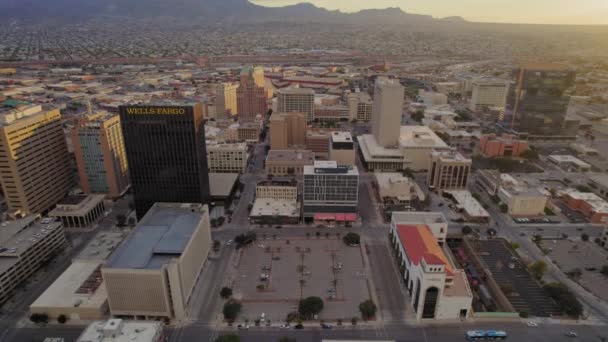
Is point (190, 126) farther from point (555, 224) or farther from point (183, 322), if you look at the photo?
point (555, 224)

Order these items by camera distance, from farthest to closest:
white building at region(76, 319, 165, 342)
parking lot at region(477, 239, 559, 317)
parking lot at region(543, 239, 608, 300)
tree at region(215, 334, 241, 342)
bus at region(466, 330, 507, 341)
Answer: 1. parking lot at region(543, 239, 608, 300)
2. parking lot at region(477, 239, 559, 317)
3. bus at region(466, 330, 507, 341)
4. tree at region(215, 334, 241, 342)
5. white building at region(76, 319, 165, 342)

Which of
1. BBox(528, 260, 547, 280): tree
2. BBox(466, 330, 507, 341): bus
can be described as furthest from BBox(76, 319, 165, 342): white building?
BBox(528, 260, 547, 280): tree

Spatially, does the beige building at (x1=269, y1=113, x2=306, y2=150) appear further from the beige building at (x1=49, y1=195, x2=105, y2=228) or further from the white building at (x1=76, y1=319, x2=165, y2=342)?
the white building at (x1=76, y1=319, x2=165, y2=342)

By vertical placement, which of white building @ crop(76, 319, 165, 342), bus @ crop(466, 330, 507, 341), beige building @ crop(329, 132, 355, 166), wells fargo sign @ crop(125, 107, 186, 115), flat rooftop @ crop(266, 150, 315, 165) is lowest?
bus @ crop(466, 330, 507, 341)

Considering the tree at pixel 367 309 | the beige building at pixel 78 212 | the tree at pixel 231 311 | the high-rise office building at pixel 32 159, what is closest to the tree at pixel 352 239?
the tree at pixel 367 309

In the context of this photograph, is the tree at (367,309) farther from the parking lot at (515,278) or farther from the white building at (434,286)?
the parking lot at (515,278)

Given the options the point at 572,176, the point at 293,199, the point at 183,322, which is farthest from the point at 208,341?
the point at 572,176
